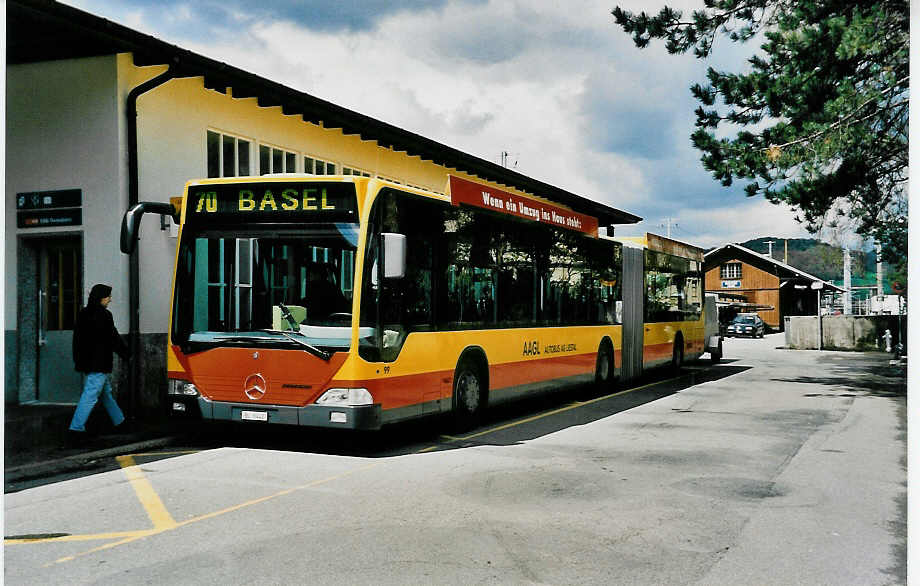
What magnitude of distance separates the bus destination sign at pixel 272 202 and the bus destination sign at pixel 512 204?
199cm

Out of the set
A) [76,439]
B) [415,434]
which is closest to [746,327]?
[415,434]

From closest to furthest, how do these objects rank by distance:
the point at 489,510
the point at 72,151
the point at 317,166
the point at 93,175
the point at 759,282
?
the point at 489,510 → the point at 93,175 → the point at 72,151 → the point at 317,166 → the point at 759,282

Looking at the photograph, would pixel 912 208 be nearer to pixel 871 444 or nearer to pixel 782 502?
pixel 782 502

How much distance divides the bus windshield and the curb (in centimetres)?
136

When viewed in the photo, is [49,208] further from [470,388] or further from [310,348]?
[470,388]

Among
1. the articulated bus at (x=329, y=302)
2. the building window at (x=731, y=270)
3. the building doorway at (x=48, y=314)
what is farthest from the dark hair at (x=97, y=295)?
the building window at (x=731, y=270)

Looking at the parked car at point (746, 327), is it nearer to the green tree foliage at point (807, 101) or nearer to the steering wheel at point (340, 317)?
the green tree foliage at point (807, 101)

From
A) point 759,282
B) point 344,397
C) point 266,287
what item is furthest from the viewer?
point 759,282

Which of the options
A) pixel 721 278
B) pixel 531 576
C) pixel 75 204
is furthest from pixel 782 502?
pixel 721 278

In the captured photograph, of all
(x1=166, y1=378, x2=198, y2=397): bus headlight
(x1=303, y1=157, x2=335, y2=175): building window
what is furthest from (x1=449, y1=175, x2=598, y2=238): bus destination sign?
(x1=303, y1=157, x2=335, y2=175): building window

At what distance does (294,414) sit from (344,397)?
572 millimetres

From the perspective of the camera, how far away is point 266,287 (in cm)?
902

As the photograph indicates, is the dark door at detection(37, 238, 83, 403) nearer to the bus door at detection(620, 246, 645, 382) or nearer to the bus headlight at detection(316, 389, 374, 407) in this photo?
the bus headlight at detection(316, 389, 374, 407)

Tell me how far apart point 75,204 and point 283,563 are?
28.1 ft
